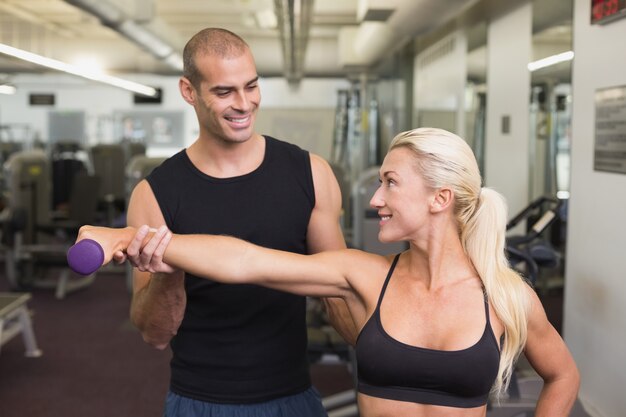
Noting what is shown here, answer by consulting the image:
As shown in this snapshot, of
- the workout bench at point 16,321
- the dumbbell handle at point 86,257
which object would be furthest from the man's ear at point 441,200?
the workout bench at point 16,321

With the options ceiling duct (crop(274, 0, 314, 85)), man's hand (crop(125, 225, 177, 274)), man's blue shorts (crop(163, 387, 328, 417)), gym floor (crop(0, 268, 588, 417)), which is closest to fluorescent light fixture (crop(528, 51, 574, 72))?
gym floor (crop(0, 268, 588, 417))

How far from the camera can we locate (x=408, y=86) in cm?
955

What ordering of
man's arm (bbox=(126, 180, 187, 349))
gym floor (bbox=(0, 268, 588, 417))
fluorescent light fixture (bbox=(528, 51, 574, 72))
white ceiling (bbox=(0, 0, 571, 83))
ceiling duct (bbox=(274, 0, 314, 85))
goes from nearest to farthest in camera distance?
1. man's arm (bbox=(126, 180, 187, 349))
2. gym floor (bbox=(0, 268, 588, 417))
3. fluorescent light fixture (bbox=(528, 51, 574, 72))
4. ceiling duct (bbox=(274, 0, 314, 85))
5. white ceiling (bbox=(0, 0, 571, 83))

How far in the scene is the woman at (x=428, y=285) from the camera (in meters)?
1.42

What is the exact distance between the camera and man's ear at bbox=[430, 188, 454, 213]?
1.49m

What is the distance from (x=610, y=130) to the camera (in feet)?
10.2

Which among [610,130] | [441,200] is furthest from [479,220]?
[610,130]

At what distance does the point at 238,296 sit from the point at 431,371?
466 mm

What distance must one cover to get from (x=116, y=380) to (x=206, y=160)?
313cm

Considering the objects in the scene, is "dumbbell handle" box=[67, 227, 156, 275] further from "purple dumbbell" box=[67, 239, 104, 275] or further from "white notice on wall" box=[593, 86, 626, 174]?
"white notice on wall" box=[593, 86, 626, 174]

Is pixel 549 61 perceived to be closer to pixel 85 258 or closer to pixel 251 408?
pixel 251 408

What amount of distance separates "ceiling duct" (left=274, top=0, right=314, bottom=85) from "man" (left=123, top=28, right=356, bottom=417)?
12.1ft

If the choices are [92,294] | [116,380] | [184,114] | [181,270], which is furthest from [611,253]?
[184,114]

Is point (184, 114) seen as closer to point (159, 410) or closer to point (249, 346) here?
point (159, 410)
